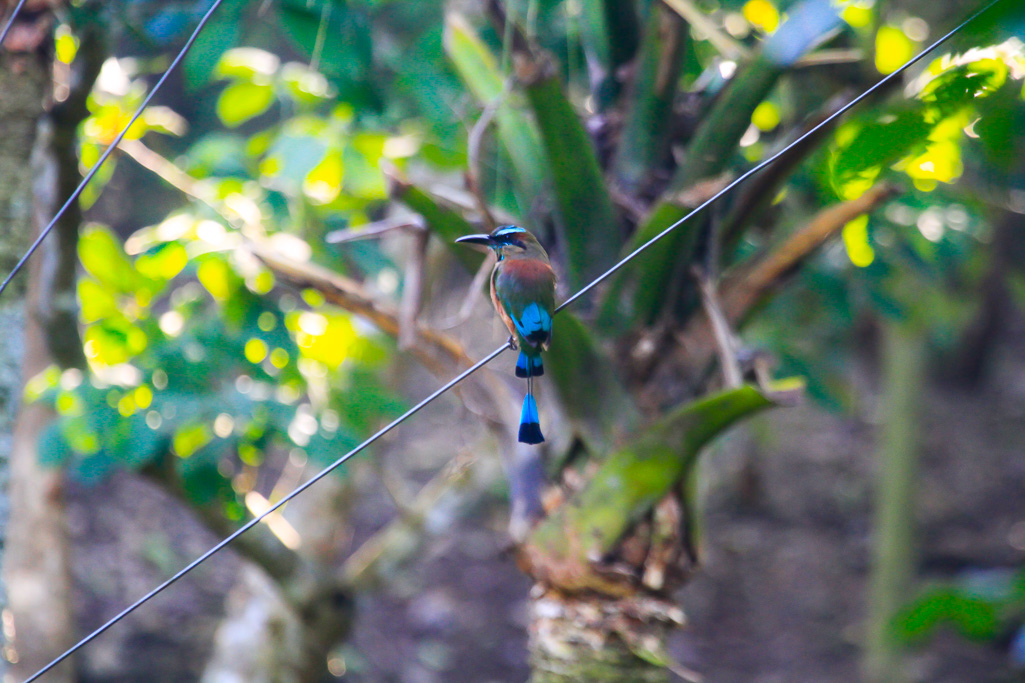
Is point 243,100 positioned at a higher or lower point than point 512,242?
lower

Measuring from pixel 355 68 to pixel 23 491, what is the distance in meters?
2.03

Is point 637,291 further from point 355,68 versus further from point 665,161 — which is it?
point 355,68

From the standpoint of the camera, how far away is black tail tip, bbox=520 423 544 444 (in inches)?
48.6

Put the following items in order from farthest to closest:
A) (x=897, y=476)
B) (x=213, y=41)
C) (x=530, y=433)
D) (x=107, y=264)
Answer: (x=897, y=476) → (x=107, y=264) → (x=213, y=41) → (x=530, y=433)

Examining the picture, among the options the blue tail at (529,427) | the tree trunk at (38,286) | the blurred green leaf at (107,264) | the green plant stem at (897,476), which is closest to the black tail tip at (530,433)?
the blue tail at (529,427)

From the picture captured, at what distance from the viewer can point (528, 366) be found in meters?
1.27

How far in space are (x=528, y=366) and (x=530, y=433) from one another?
0.10 meters

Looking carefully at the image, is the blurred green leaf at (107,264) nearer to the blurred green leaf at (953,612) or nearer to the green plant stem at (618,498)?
the green plant stem at (618,498)

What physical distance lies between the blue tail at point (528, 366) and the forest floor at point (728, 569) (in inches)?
91.4

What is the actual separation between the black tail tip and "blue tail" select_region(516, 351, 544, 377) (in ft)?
0.26

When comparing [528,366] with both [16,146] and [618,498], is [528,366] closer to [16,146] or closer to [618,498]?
[618,498]

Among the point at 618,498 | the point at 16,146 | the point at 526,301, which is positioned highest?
the point at 526,301

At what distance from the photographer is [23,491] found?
10.0 feet

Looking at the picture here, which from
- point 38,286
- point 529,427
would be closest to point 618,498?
point 529,427
